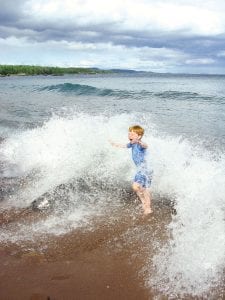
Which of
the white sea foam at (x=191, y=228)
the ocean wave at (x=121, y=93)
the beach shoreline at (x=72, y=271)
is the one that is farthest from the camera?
the ocean wave at (x=121, y=93)

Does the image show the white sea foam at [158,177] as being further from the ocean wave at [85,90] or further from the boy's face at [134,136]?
the ocean wave at [85,90]

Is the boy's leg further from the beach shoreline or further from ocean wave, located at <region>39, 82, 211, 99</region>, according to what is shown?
ocean wave, located at <region>39, 82, 211, 99</region>

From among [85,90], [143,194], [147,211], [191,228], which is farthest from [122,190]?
[85,90]

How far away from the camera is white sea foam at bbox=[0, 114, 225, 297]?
4.79m

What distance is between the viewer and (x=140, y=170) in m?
6.93

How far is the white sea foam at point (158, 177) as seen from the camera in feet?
15.7

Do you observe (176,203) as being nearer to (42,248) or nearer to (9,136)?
(42,248)

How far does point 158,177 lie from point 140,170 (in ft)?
3.16

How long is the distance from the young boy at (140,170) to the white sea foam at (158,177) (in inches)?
21.8

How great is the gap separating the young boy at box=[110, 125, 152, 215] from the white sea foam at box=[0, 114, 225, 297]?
554mm

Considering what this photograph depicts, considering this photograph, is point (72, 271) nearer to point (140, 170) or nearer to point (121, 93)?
point (140, 170)

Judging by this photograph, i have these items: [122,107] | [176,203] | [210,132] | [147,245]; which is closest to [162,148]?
[176,203]

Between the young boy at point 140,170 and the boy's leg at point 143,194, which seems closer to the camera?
the boy's leg at point 143,194

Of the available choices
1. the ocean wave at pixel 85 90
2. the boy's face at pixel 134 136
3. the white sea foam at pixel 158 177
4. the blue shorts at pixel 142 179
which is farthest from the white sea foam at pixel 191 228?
the ocean wave at pixel 85 90
